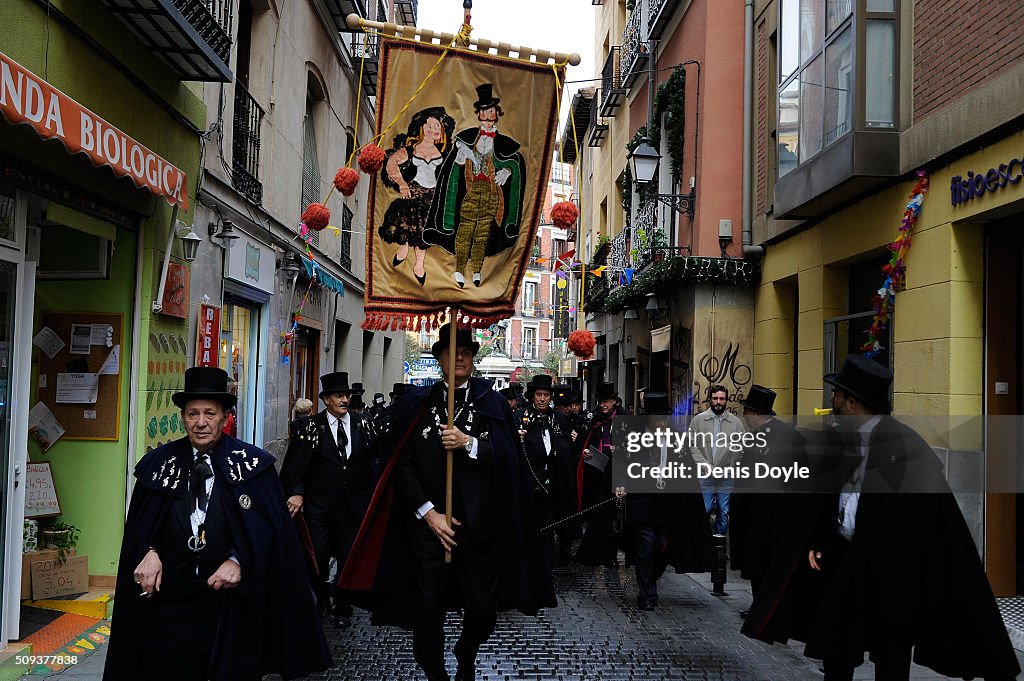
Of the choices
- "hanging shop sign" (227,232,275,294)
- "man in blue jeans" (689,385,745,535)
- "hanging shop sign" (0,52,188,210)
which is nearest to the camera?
"hanging shop sign" (0,52,188,210)

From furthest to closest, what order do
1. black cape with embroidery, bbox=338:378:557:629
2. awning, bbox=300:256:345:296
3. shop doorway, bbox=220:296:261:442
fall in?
awning, bbox=300:256:345:296 → shop doorway, bbox=220:296:261:442 → black cape with embroidery, bbox=338:378:557:629

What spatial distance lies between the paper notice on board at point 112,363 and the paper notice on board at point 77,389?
0.10m

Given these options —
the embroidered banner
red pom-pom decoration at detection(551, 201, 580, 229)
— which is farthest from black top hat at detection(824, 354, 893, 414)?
the embroidered banner

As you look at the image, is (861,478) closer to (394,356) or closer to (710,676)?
(710,676)

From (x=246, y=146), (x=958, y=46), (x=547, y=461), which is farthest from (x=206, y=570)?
(x=246, y=146)

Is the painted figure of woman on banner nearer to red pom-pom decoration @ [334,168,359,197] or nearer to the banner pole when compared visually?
red pom-pom decoration @ [334,168,359,197]

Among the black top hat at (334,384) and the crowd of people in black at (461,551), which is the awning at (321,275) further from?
the crowd of people in black at (461,551)

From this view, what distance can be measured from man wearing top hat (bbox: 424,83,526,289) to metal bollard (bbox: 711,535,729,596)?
14.6 ft

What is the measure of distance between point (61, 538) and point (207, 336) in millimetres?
2932

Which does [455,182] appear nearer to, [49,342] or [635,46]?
[49,342]

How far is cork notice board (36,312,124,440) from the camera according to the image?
25.5ft

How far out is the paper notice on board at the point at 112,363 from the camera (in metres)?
7.83

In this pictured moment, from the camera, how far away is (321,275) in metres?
15.2

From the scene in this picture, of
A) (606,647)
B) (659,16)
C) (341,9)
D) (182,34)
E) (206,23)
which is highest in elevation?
(659,16)
